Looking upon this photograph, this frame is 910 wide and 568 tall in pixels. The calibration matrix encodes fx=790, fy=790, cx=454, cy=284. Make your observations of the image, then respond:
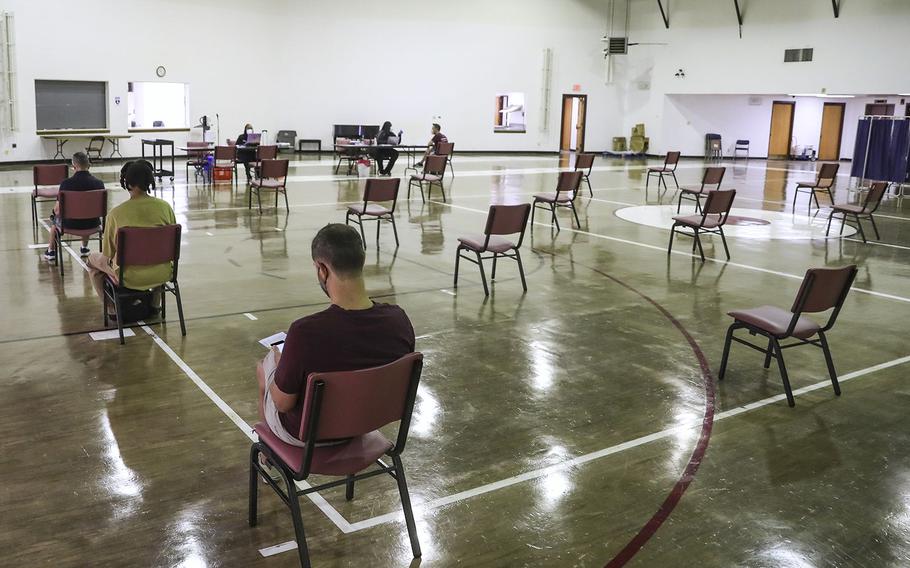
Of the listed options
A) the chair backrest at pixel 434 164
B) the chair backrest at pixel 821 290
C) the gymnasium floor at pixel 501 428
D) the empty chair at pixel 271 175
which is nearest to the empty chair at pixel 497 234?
the gymnasium floor at pixel 501 428

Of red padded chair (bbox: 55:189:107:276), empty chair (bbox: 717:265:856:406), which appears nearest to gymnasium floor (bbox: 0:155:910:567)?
empty chair (bbox: 717:265:856:406)

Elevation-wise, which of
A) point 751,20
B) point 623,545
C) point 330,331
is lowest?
point 623,545

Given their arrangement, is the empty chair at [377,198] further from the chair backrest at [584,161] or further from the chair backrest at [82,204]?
the chair backrest at [584,161]

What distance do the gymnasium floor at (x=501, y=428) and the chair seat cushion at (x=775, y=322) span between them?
417mm

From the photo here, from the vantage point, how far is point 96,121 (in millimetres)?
19500

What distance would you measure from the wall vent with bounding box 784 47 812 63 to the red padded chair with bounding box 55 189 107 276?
22355 mm

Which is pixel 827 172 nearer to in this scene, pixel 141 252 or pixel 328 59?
pixel 141 252

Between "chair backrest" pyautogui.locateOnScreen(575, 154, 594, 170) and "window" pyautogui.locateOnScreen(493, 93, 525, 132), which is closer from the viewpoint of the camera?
"chair backrest" pyautogui.locateOnScreen(575, 154, 594, 170)

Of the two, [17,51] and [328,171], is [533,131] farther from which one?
[17,51]

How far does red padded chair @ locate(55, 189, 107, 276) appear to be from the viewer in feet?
23.9

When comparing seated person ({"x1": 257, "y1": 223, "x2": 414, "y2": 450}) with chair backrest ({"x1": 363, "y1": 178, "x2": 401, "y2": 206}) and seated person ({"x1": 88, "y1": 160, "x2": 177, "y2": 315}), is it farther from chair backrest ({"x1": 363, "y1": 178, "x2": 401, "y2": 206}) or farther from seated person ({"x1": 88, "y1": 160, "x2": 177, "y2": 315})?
chair backrest ({"x1": 363, "y1": 178, "x2": 401, "y2": 206})

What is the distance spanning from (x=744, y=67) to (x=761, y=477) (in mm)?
24465

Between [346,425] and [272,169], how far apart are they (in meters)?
9.58

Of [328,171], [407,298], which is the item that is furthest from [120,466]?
[328,171]
